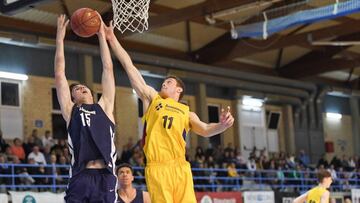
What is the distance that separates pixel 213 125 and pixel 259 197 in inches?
533

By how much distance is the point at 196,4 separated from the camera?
70.4 feet

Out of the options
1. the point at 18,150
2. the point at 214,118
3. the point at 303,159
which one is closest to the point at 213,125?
the point at 18,150

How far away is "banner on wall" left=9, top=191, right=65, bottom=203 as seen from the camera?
46.3 ft

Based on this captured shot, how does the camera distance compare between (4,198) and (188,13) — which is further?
(188,13)

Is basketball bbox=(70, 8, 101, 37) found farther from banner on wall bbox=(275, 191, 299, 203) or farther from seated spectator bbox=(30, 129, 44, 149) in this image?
banner on wall bbox=(275, 191, 299, 203)

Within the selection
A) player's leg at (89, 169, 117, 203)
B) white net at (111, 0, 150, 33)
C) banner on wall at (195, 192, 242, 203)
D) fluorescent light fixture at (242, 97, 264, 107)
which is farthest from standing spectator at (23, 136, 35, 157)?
fluorescent light fixture at (242, 97, 264, 107)

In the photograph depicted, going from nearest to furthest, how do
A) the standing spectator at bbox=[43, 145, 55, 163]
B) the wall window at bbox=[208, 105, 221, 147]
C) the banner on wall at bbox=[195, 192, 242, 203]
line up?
the banner on wall at bbox=[195, 192, 242, 203] < the standing spectator at bbox=[43, 145, 55, 163] < the wall window at bbox=[208, 105, 221, 147]

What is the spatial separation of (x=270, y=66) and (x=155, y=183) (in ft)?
80.8

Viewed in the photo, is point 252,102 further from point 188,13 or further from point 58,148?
point 58,148

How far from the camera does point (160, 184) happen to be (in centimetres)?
695

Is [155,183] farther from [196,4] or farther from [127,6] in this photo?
[196,4]

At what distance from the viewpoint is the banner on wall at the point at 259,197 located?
19.5m

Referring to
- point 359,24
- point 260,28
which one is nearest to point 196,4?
point 260,28

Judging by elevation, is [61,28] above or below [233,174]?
above
